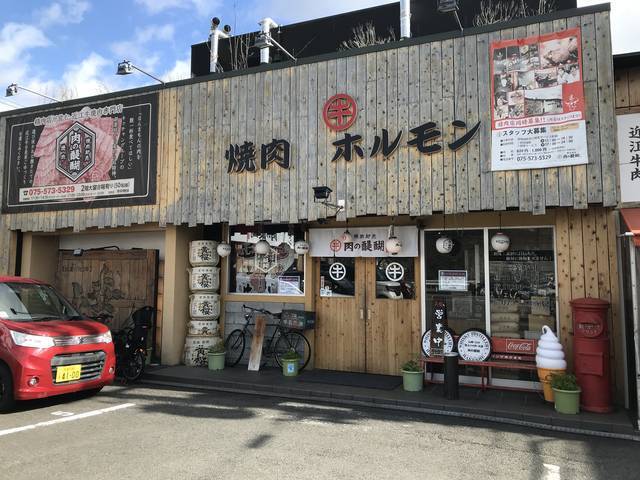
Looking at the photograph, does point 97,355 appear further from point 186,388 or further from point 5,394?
point 186,388

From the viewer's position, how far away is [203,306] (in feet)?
35.2

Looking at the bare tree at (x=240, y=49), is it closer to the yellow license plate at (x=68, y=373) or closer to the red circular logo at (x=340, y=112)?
the red circular logo at (x=340, y=112)

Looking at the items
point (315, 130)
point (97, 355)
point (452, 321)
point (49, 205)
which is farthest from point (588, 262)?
point (49, 205)

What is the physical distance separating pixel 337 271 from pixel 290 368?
2112 millimetres

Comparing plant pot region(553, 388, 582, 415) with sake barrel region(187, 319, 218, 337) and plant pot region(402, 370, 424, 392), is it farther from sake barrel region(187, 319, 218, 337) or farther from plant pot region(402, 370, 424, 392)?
sake barrel region(187, 319, 218, 337)

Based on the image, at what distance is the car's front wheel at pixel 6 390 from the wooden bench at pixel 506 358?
6.28 m

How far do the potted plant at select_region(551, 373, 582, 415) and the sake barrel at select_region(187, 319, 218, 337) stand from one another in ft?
21.7

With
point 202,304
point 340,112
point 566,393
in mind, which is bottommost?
point 566,393

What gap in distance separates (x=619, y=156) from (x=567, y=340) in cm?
303

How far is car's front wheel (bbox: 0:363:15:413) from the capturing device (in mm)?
7012

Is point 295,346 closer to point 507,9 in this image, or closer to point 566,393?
point 566,393

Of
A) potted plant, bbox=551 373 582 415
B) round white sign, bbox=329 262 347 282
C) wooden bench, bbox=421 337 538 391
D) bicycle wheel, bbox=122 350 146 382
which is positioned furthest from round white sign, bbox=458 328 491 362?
bicycle wheel, bbox=122 350 146 382

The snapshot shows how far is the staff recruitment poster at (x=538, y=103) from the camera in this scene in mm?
7801

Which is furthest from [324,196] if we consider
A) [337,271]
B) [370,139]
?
[337,271]
